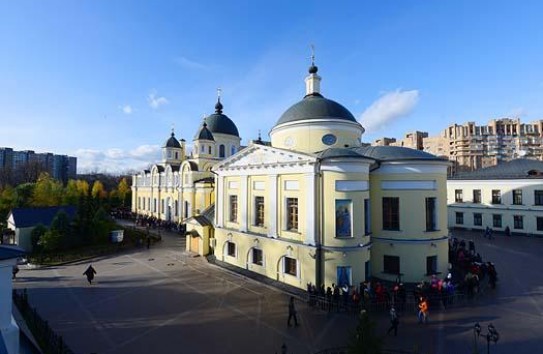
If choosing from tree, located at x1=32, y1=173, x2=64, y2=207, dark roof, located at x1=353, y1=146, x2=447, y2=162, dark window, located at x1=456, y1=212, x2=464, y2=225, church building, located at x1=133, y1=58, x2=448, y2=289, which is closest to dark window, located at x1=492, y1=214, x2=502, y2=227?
dark window, located at x1=456, y1=212, x2=464, y2=225

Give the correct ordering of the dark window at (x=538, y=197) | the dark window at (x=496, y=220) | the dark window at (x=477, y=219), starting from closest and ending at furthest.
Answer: the dark window at (x=538, y=197), the dark window at (x=496, y=220), the dark window at (x=477, y=219)

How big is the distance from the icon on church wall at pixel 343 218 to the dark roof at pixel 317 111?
7392mm

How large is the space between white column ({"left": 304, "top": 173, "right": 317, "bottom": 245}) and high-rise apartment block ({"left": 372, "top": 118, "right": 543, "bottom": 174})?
89759 mm

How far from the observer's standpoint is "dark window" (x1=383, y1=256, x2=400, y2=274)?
1922 centimetres

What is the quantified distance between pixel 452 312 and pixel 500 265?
11.0m

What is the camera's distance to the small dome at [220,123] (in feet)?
154

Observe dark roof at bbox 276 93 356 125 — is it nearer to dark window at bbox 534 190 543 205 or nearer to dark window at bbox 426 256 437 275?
dark window at bbox 426 256 437 275

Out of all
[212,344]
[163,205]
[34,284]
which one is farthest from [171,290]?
[163,205]

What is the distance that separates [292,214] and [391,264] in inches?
268

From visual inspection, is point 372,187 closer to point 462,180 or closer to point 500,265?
point 500,265

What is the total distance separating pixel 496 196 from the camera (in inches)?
1465

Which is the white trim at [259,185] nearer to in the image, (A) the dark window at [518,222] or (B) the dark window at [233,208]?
(B) the dark window at [233,208]

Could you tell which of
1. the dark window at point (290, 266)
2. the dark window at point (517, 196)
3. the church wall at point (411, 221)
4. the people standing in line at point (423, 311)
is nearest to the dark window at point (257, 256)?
the dark window at point (290, 266)

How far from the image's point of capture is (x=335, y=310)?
1545 cm
